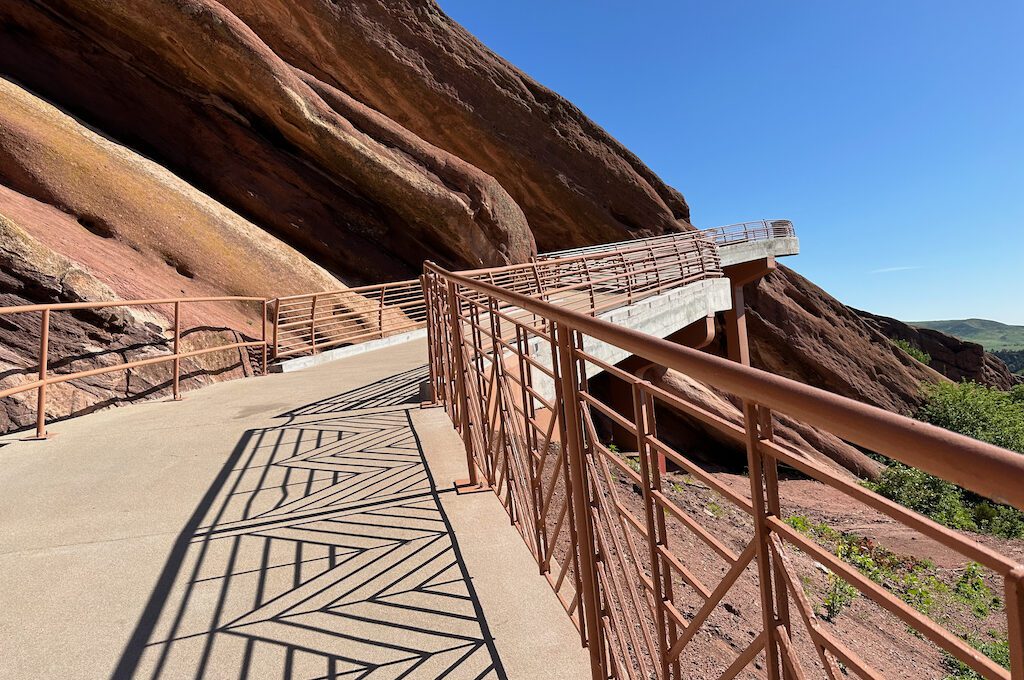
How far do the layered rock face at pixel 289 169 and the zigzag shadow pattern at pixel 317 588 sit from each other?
4.20 m

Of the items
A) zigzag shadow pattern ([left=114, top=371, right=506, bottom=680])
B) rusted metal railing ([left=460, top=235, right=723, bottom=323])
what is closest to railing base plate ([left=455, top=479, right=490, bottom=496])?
zigzag shadow pattern ([left=114, top=371, right=506, bottom=680])

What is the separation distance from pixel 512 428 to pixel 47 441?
14.8 ft

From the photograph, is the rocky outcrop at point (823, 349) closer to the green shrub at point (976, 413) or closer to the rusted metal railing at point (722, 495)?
the green shrub at point (976, 413)

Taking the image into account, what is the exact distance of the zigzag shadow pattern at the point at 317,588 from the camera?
2.12 m

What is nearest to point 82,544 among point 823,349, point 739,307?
point 739,307

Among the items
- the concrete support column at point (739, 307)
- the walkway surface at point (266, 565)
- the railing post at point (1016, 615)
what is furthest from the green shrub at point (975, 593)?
the concrete support column at point (739, 307)

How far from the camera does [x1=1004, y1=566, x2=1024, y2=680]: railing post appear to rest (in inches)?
24.7

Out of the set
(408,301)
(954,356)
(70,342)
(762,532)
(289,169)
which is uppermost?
(289,169)

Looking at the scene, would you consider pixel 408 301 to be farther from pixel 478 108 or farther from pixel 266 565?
pixel 478 108

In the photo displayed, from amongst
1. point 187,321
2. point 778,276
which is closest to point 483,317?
point 187,321

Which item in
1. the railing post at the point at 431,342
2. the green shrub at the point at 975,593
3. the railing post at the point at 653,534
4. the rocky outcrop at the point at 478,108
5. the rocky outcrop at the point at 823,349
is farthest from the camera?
the rocky outcrop at the point at 823,349

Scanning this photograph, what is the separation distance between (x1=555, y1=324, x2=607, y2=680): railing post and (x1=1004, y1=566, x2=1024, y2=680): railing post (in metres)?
1.33

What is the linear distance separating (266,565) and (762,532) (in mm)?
2448

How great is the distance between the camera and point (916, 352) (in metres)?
35.2
